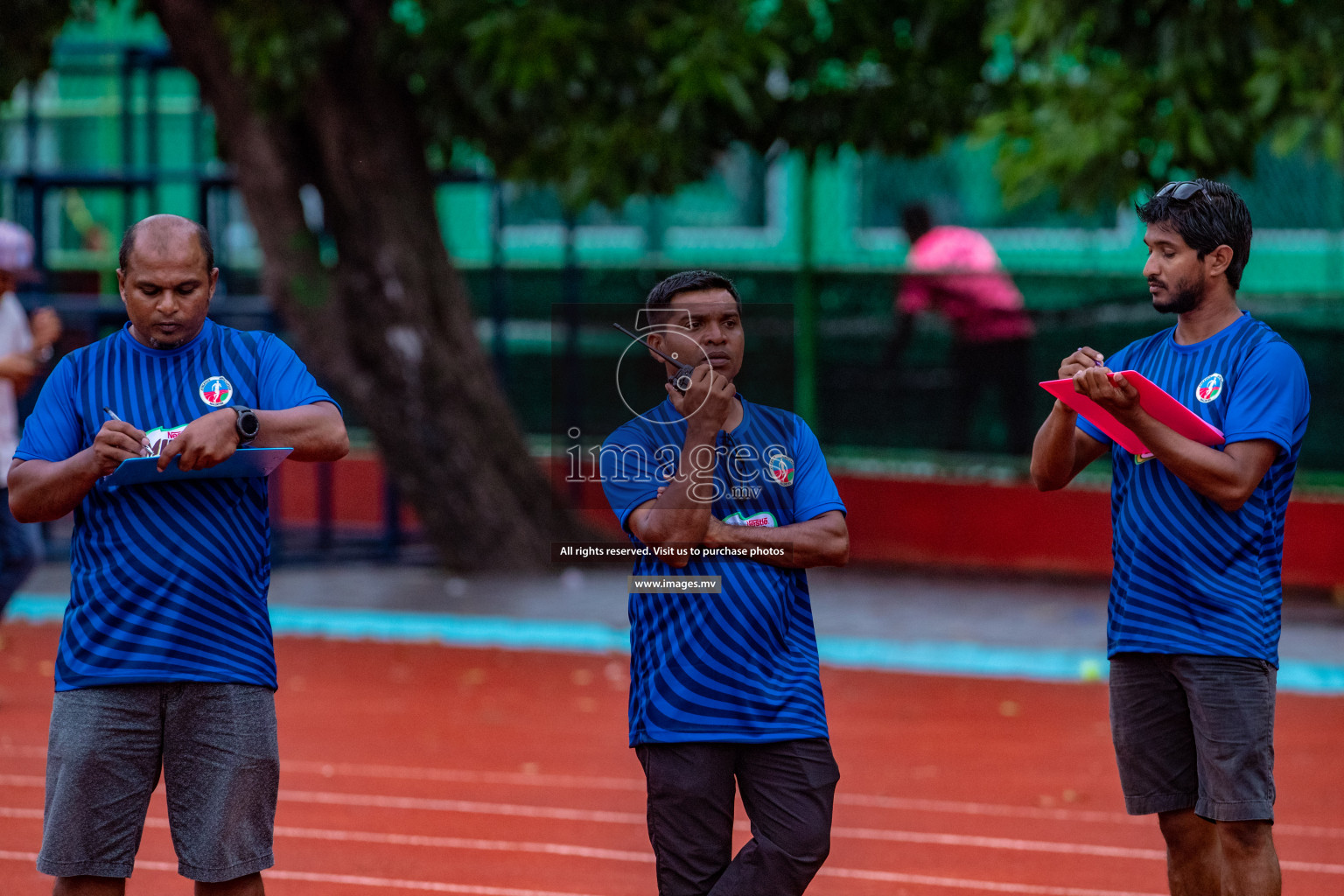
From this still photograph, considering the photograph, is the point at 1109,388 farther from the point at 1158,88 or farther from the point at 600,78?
the point at 600,78

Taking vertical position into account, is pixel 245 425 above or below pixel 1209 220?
below

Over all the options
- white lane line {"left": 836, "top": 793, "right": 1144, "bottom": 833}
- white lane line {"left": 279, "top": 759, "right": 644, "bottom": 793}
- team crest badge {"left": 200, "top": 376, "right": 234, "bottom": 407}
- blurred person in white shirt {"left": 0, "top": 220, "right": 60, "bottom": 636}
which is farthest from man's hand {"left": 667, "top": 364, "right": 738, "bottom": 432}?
blurred person in white shirt {"left": 0, "top": 220, "right": 60, "bottom": 636}

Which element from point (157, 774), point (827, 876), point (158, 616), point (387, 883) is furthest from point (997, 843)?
point (158, 616)

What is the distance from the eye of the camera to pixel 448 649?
10344mm

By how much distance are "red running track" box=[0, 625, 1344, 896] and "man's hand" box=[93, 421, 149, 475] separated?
7.75ft

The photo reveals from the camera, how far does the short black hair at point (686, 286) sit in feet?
13.3

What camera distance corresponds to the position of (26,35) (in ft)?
38.2

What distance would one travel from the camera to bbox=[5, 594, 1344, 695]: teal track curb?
955 cm

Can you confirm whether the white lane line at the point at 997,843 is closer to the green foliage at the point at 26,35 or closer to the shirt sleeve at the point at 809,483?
the shirt sleeve at the point at 809,483

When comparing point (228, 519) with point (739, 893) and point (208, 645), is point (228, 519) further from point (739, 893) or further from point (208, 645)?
point (739, 893)

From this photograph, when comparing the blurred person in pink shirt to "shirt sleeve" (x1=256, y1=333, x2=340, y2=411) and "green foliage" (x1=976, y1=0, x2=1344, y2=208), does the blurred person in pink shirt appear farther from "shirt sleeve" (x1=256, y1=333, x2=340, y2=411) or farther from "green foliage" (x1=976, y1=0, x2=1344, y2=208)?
"shirt sleeve" (x1=256, y1=333, x2=340, y2=411)

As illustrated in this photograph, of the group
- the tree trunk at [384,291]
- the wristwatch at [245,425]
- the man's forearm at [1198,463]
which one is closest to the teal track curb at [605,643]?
the tree trunk at [384,291]

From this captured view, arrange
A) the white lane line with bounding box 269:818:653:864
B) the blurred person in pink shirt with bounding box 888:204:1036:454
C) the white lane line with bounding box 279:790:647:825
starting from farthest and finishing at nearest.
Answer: the blurred person in pink shirt with bounding box 888:204:1036:454 → the white lane line with bounding box 279:790:647:825 → the white lane line with bounding box 269:818:653:864

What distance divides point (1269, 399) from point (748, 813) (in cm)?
156
